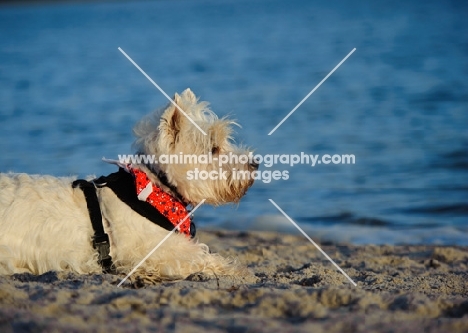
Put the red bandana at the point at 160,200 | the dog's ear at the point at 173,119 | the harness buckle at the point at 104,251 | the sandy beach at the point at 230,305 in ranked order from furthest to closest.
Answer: the dog's ear at the point at 173,119 < the red bandana at the point at 160,200 < the harness buckle at the point at 104,251 < the sandy beach at the point at 230,305

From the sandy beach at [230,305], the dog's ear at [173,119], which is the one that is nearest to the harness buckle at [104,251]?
the sandy beach at [230,305]

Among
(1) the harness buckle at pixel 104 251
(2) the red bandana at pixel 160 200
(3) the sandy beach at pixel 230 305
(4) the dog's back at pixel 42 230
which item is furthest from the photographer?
(2) the red bandana at pixel 160 200

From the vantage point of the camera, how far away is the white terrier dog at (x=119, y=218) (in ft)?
17.3

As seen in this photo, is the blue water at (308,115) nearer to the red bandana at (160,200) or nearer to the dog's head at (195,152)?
the dog's head at (195,152)

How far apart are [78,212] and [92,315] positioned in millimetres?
1635

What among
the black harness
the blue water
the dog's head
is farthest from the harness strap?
the blue water

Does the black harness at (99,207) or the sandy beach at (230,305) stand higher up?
the black harness at (99,207)

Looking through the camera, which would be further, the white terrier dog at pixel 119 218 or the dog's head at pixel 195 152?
the dog's head at pixel 195 152

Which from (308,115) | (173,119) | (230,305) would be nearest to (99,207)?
(173,119)

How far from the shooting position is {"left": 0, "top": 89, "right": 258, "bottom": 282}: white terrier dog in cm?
526

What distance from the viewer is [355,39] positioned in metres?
34.1

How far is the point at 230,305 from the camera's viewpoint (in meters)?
4.22

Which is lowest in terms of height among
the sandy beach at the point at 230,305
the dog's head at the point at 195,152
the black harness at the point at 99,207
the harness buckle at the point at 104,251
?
the sandy beach at the point at 230,305

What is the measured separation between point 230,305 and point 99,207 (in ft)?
5.23
